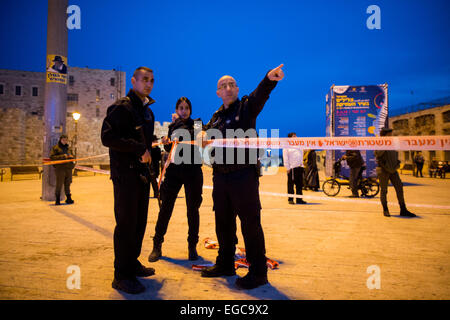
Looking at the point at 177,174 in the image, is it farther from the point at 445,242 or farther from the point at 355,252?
the point at 445,242

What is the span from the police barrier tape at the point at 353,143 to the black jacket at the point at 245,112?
11cm

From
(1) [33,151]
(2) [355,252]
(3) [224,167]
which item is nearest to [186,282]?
(3) [224,167]

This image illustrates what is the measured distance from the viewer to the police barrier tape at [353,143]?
2.83m

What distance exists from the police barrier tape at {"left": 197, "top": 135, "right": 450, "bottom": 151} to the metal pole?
7.29 m

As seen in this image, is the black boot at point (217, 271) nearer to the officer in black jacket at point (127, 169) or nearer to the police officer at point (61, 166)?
the officer in black jacket at point (127, 169)

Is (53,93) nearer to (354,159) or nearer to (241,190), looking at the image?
(241,190)

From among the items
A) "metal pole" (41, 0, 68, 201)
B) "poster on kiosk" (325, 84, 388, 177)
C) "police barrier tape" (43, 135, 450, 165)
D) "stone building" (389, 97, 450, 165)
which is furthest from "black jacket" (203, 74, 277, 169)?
"stone building" (389, 97, 450, 165)

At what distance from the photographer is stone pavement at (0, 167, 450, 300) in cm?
258

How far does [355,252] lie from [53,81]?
9294 mm

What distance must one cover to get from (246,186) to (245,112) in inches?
30.7

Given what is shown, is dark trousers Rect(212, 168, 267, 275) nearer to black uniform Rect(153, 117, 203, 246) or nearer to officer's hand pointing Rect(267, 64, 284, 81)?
black uniform Rect(153, 117, 203, 246)

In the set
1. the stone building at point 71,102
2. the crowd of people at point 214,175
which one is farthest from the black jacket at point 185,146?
the stone building at point 71,102

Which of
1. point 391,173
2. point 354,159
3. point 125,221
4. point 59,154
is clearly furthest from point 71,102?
point 125,221
